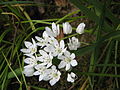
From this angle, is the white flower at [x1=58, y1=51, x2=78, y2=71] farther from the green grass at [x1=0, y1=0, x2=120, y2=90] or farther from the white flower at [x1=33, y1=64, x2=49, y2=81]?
the green grass at [x1=0, y1=0, x2=120, y2=90]

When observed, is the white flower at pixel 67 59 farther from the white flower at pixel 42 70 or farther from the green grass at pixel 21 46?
the green grass at pixel 21 46

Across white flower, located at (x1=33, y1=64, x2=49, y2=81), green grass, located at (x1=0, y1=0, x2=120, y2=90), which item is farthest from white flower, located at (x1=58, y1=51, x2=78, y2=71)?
green grass, located at (x1=0, y1=0, x2=120, y2=90)

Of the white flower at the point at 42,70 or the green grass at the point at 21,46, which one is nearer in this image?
the white flower at the point at 42,70

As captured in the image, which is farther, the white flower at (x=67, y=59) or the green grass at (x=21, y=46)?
the green grass at (x=21, y=46)

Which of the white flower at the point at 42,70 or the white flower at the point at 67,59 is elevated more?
the white flower at the point at 67,59

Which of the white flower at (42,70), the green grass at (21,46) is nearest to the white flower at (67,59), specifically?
the white flower at (42,70)

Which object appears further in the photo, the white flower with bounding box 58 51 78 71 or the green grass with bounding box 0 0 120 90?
the green grass with bounding box 0 0 120 90

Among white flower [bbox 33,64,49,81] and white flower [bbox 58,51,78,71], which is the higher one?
white flower [bbox 58,51,78,71]

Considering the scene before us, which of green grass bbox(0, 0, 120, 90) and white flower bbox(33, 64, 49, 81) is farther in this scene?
green grass bbox(0, 0, 120, 90)

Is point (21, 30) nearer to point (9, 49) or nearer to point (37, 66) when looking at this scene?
point (9, 49)

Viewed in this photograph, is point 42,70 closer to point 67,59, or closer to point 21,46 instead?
point 67,59

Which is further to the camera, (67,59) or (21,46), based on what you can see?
(21,46)

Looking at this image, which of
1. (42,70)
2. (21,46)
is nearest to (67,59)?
(42,70)
